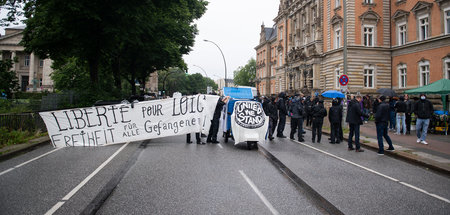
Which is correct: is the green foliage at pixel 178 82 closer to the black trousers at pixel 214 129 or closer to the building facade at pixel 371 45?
the building facade at pixel 371 45

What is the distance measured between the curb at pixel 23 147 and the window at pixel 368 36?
3505 cm

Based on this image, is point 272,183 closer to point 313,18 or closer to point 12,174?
point 12,174

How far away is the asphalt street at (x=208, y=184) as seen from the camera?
493 centimetres

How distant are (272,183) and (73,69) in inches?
2114

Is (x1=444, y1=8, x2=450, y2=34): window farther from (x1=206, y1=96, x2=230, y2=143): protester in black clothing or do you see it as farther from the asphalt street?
(x1=206, y1=96, x2=230, y2=143): protester in black clothing

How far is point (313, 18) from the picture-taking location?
4500 cm

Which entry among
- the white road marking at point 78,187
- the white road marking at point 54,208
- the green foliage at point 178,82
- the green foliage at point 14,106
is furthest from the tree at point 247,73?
the white road marking at point 54,208

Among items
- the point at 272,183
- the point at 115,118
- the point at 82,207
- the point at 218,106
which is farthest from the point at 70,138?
the point at 272,183

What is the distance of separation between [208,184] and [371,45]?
119 ft

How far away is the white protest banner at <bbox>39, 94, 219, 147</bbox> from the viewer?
11.7m

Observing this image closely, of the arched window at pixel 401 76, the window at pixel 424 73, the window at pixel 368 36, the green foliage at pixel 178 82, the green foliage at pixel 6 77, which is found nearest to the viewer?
the green foliage at pixel 6 77

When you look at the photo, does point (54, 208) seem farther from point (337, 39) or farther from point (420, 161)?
point (337, 39)

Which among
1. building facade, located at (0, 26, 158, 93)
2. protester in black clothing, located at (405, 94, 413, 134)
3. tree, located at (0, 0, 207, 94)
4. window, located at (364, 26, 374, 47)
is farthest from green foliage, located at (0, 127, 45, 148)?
building facade, located at (0, 26, 158, 93)

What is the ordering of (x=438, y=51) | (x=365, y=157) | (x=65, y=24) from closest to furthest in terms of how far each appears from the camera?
1. (x=365, y=157)
2. (x=65, y=24)
3. (x=438, y=51)
